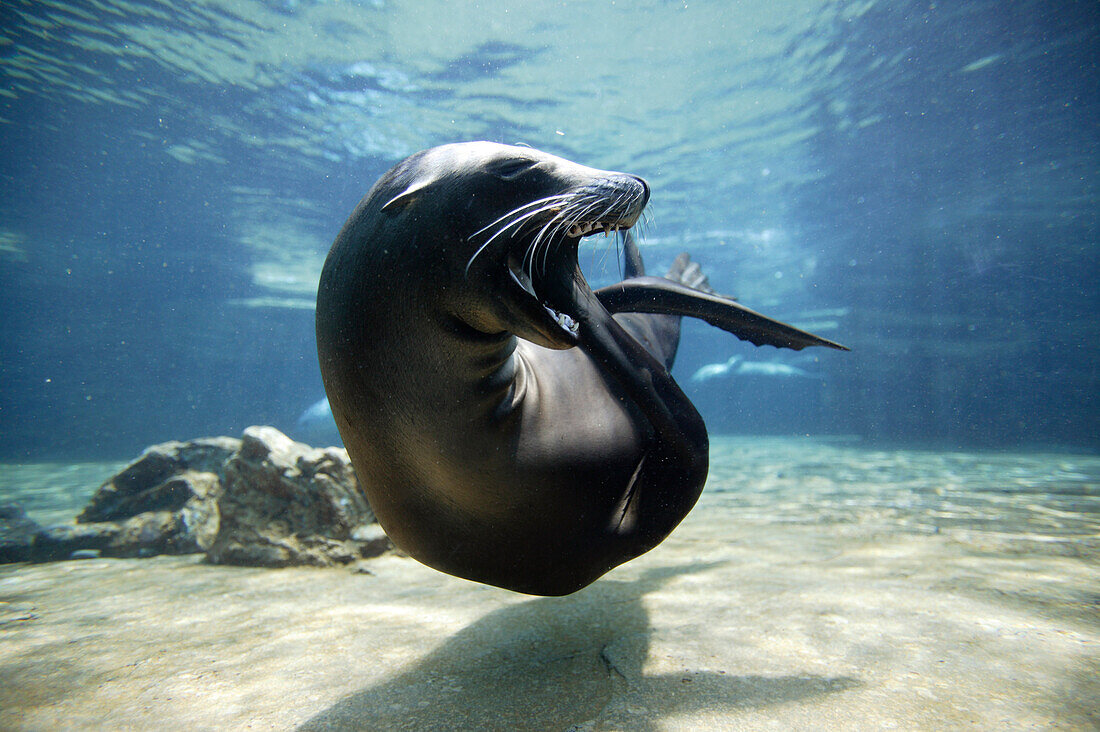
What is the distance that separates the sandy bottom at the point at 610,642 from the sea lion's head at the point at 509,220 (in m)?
1.32

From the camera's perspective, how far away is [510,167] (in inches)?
65.4

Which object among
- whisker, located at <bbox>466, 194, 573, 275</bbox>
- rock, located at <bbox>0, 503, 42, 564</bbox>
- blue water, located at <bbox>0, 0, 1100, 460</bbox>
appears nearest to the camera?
whisker, located at <bbox>466, 194, 573, 275</bbox>

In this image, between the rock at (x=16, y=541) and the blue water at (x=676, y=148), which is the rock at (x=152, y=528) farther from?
the blue water at (x=676, y=148)

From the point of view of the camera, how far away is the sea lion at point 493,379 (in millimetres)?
1532

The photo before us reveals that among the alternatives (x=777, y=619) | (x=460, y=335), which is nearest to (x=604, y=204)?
(x=460, y=335)

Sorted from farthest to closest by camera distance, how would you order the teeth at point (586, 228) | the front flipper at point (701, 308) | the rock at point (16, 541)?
the rock at point (16, 541), the front flipper at point (701, 308), the teeth at point (586, 228)

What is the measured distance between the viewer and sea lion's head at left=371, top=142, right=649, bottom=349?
1.48 m

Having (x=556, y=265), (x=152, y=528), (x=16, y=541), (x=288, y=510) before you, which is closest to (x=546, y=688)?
(x=556, y=265)

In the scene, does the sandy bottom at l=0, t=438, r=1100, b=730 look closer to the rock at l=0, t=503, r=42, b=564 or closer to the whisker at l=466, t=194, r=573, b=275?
the rock at l=0, t=503, r=42, b=564

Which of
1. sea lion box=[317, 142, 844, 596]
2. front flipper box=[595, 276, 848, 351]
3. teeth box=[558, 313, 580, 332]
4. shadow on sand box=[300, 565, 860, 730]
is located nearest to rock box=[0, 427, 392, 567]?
shadow on sand box=[300, 565, 860, 730]

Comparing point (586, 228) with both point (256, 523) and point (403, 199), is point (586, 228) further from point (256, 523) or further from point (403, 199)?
point (256, 523)

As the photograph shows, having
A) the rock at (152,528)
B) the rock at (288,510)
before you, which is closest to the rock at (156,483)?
the rock at (152,528)

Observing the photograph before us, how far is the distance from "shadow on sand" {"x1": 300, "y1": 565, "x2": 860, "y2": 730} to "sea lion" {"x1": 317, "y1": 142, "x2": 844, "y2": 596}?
1.22ft

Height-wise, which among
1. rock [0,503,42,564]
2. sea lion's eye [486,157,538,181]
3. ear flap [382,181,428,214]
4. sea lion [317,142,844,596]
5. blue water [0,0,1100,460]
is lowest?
rock [0,503,42,564]
